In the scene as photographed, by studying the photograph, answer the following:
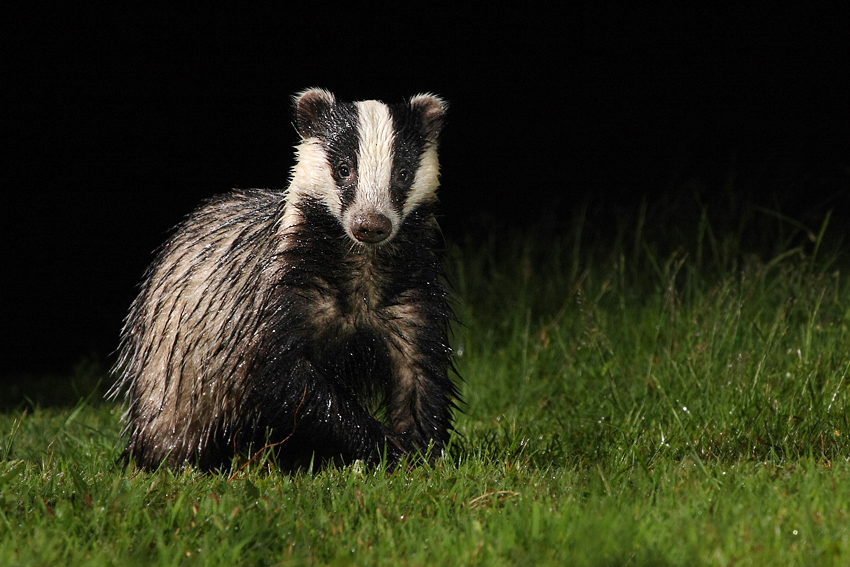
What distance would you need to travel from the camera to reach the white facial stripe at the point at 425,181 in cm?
420

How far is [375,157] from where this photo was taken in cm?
406

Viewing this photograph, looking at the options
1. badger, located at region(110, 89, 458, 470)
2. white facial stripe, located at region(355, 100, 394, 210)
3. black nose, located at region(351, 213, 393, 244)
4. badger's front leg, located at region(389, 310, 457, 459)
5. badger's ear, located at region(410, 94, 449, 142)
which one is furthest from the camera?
badger's ear, located at region(410, 94, 449, 142)

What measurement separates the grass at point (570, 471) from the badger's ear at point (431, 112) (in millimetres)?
1266

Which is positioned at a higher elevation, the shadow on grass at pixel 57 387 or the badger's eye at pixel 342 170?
the badger's eye at pixel 342 170

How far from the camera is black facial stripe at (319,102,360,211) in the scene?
160 inches

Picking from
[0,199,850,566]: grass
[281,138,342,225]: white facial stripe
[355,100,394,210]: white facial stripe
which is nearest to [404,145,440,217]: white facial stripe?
[355,100,394,210]: white facial stripe

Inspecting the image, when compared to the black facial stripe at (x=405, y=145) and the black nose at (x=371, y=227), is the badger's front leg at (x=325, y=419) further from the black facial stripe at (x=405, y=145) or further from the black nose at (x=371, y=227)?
the black facial stripe at (x=405, y=145)

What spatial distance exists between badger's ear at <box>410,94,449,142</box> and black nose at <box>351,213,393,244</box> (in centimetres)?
60

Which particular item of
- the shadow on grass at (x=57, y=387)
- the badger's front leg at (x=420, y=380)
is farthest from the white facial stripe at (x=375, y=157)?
the shadow on grass at (x=57, y=387)

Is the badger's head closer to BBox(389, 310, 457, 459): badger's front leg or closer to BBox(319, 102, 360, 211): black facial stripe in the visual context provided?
BBox(319, 102, 360, 211): black facial stripe

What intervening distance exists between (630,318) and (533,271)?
1.68 meters

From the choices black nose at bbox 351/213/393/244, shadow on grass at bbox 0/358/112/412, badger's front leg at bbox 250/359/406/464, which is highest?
black nose at bbox 351/213/393/244

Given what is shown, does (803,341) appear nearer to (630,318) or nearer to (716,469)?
(630,318)

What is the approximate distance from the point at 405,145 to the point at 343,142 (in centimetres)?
25
